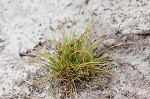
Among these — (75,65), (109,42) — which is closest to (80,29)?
(109,42)

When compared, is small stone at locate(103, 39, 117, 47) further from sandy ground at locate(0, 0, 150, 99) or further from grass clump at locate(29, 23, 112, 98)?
grass clump at locate(29, 23, 112, 98)

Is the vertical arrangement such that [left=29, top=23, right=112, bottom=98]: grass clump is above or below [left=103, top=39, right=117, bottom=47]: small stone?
below

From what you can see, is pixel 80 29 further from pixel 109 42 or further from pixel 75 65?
pixel 75 65

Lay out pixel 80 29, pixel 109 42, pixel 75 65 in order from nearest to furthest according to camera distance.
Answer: pixel 75 65
pixel 109 42
pixel 80 29

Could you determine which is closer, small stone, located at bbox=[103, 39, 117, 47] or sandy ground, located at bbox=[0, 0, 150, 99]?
sandy ground, located at bbox=[0, 0, 150, 99]

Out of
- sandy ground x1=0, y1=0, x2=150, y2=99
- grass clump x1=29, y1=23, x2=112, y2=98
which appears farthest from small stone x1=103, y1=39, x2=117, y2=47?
A: grass clump x1=29, y1=23, x2=112, y2=98
